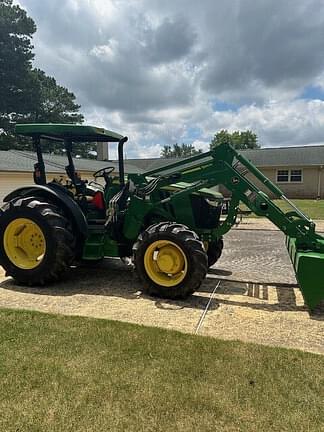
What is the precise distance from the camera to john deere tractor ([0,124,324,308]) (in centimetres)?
488

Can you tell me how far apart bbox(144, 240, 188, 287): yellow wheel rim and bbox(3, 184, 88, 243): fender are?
4.20ft

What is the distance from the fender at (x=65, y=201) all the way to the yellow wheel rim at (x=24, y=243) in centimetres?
53

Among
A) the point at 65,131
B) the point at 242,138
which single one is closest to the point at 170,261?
the point at 65,131

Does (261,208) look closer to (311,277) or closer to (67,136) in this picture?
(311,277)

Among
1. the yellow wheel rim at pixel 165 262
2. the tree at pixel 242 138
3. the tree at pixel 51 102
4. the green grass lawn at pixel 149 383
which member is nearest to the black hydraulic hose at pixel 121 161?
the yellow wheel rim at pixel 165 262

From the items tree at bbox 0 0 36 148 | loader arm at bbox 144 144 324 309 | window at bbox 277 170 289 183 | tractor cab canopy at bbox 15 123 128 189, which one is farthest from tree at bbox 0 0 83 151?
loader arm at bbox 144 144 324 309

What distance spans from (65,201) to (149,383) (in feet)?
11.3

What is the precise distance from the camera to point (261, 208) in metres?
4.97

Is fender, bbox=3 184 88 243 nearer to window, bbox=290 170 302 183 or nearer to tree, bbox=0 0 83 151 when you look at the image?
window, bbox=290 170 302 183

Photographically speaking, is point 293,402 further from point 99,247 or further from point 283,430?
point 99,247

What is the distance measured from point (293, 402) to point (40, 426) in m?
1.81

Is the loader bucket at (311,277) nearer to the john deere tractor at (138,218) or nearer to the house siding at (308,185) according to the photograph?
the john deere tractor at (138,218)

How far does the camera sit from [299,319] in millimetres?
4195

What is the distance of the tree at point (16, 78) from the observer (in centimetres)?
3130
